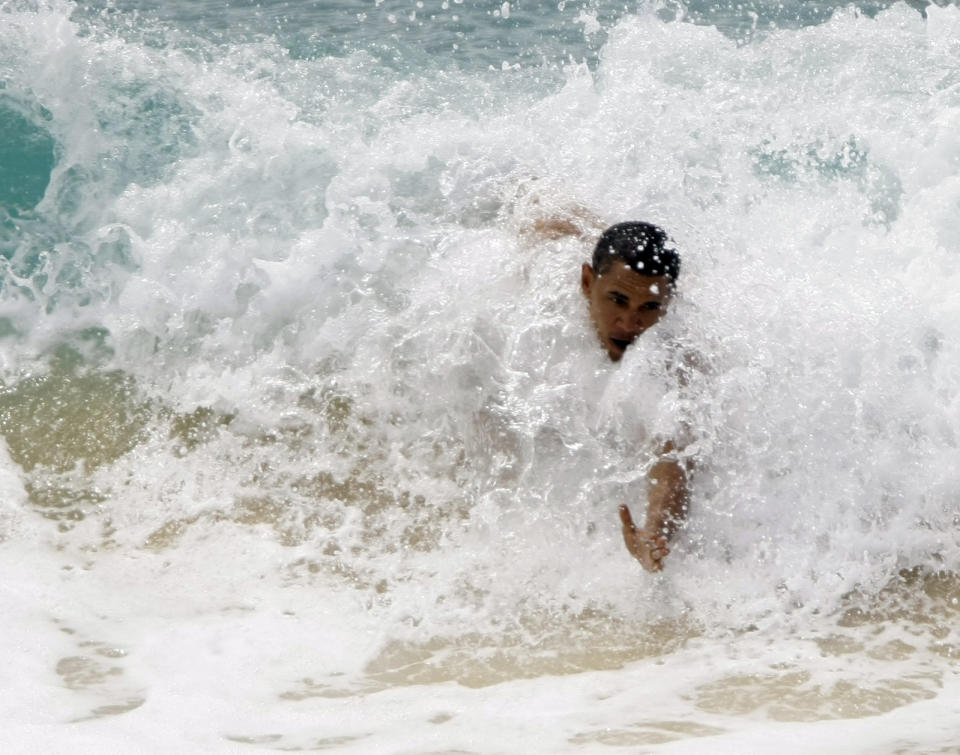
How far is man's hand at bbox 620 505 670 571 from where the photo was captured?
313 centimetres

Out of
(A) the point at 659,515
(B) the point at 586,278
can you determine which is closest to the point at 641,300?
(B) the point at 586,278

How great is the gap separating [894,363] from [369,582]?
77.3 inches

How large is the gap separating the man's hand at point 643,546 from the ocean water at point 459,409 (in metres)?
0.11

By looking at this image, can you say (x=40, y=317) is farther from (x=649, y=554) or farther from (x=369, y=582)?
(x=649, y=554)

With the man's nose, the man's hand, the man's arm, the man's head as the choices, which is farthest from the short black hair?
the man's hand

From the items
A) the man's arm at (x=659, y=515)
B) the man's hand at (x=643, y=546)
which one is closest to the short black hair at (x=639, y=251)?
the man's arm at (x=659, y=515)

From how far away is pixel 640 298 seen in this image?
364 centimetres

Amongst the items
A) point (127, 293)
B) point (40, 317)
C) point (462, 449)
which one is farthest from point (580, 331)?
point (40, 317)

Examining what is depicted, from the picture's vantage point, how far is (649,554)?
316 cm

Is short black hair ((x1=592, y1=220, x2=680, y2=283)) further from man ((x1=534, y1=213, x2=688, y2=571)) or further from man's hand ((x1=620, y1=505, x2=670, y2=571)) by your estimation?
man's hand ((x1=620, y1=505, x2=670, y2=571))

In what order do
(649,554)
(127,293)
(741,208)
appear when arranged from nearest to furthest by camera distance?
(649,554)
(127,293)
(741,208)

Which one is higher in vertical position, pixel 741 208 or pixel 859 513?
pixel 741 208

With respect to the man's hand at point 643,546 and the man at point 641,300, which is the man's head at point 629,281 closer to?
the man at point 641,300

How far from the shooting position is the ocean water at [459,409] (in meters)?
2.77
